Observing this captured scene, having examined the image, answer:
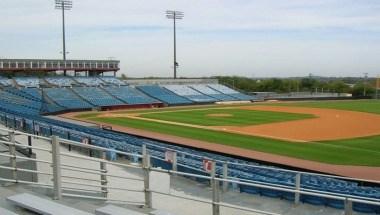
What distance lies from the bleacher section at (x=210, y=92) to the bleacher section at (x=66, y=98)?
75.2 ft

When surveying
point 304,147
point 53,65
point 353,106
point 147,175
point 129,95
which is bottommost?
point 304,147

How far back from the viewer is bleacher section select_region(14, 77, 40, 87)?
201 ft

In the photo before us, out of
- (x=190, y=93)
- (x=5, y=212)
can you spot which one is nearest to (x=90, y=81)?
(x=190, y=93)

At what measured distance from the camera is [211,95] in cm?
7175

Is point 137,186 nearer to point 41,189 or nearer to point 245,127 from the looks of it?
point 41,189

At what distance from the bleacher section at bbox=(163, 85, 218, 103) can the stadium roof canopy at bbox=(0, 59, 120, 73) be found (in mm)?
11211

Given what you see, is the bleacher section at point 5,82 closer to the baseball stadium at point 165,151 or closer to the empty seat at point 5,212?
the baseball stadium at point 165,151

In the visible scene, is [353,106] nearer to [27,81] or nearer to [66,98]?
[66,98]

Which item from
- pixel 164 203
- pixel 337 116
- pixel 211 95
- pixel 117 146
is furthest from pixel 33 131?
pixel 211 95

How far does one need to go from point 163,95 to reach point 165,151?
50.3m

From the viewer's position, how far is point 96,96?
6028 cm

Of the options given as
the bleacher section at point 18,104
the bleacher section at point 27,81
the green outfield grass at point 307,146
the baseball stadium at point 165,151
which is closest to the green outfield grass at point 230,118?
the baseball stadium at point 165,151

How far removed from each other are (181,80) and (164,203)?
68.4 meters

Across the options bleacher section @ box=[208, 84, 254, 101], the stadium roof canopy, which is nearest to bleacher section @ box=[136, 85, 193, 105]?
the stadium roof canopy
